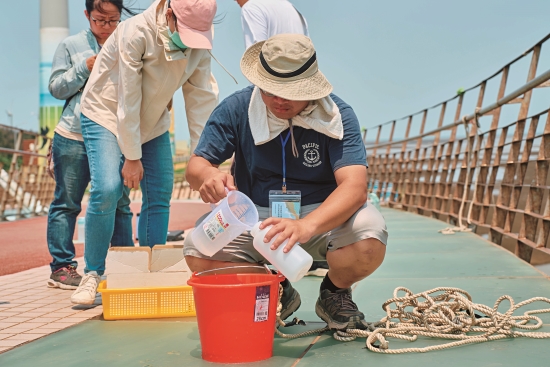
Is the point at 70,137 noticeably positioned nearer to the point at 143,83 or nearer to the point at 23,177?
the point at 143,83

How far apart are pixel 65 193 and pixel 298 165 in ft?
5.74

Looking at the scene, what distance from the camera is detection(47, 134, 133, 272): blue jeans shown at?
3873 millimetres

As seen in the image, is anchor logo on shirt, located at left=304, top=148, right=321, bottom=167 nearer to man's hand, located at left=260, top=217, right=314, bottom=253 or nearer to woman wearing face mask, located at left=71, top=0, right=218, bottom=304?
man's hand, located at left=260, top=217, right=314, bottom=253

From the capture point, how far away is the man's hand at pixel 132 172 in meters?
3.57

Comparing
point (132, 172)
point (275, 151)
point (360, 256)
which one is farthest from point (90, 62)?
point (360, 256)

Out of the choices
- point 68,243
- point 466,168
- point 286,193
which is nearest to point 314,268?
point 68,243

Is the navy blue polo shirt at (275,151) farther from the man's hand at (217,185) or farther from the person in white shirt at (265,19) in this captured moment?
the person in white shirt at (265,19)

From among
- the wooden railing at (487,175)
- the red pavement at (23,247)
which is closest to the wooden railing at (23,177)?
the red pavement at (23,247)

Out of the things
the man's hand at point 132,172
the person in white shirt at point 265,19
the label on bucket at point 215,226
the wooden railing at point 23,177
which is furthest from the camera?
the wooden railing at point 23,177

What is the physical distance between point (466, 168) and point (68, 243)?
6.09 metres

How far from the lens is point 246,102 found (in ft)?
9.09

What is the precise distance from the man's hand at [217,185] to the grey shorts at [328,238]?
0.68ft

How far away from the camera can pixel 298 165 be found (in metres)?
2.71

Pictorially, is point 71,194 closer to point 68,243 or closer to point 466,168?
point 68,243
